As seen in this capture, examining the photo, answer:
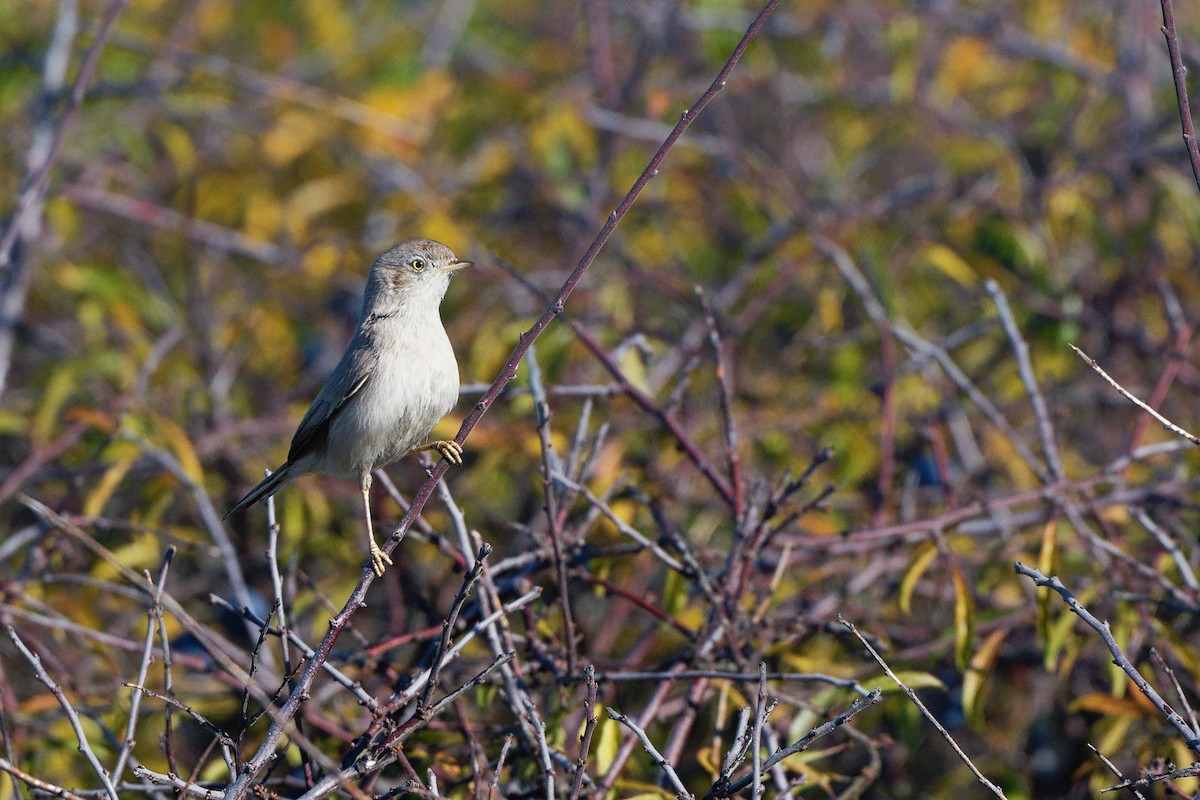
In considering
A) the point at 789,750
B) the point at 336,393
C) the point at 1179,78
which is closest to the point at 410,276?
the point at 336,393

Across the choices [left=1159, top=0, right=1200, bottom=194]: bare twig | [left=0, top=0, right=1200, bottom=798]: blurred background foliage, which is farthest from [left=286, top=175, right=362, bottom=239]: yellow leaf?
[left=1159, top=0, right=1200, bottom=194]: bare twig

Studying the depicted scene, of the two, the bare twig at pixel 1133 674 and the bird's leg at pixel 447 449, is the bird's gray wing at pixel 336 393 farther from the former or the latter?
the bare twig at pixel 1133 674

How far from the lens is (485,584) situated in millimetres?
3271

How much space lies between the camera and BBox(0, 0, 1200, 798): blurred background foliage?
4.07 m

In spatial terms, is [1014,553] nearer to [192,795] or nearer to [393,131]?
[192,795]

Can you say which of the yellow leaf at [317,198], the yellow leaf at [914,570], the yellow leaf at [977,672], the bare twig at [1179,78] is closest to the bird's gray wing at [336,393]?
the yellow leaf at [914,570]

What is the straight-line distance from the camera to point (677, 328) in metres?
6.42

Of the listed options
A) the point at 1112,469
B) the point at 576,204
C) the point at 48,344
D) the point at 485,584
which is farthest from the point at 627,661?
the point at 48,344

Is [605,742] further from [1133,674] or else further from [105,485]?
[105,485]

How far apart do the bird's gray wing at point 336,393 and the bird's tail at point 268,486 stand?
56 mm

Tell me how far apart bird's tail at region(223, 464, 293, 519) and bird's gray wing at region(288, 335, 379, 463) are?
0.06 m

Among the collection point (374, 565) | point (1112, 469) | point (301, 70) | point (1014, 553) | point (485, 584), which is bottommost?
point (1014, 553)

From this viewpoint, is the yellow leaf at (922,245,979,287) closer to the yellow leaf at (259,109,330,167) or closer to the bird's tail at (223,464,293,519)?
the bird's tail at (223,464,293,519)

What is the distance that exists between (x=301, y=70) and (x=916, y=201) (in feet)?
13.8
